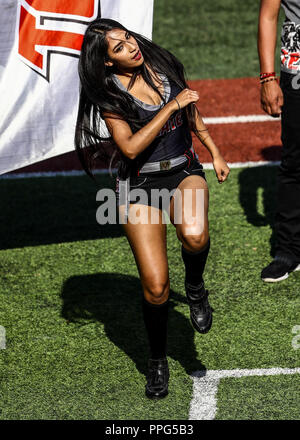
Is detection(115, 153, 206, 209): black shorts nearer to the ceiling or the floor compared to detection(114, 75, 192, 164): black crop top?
nearer to the floor

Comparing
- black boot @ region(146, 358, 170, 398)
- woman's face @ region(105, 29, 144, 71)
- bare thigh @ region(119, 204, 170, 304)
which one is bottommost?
black boot @ region(146, 358, 170, 398)

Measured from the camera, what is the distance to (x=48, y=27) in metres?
5.74

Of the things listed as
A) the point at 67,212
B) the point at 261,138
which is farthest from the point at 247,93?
the point at 67,212

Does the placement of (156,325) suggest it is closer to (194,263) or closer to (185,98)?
(194,263)

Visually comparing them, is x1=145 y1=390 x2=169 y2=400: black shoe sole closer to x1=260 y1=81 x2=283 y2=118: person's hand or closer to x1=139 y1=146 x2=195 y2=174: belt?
x1=139 y1=146 x2=195 y2=174: belt

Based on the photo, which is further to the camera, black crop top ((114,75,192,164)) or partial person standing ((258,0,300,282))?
partial person standing ((258,0,300,282))

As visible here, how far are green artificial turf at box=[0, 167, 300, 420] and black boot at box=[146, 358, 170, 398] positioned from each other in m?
0.07

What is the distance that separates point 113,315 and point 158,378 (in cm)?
119

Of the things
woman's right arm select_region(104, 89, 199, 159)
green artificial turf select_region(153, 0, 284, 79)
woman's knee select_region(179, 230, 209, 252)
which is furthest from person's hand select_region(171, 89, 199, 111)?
green artificial turf select_region(153, 0, 284, 79)

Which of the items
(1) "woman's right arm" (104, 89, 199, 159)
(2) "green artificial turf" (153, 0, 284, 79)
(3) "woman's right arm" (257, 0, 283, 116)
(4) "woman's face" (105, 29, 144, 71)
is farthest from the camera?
(2) "green artificial turf" (153, 0, 284, 79)

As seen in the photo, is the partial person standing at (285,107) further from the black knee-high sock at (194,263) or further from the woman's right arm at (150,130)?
the woman's right arm at (150,130)


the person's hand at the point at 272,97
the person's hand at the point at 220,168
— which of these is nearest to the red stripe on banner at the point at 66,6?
the person's hand at the point at 272,97

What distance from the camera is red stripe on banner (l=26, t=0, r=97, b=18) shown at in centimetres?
567

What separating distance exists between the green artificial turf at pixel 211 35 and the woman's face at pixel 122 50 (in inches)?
279
